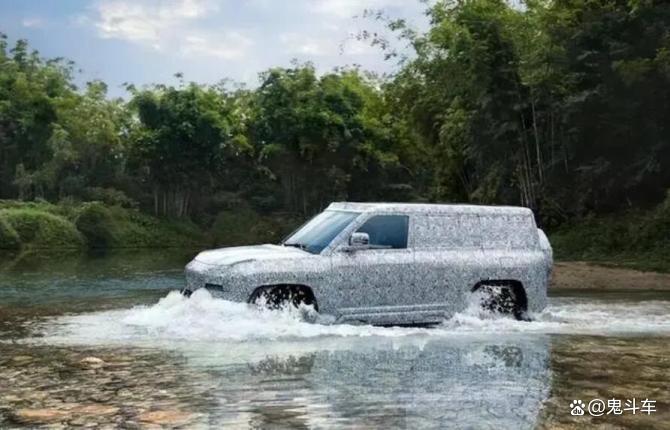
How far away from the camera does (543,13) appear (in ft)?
95.6

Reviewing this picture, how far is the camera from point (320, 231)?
11.6 metres

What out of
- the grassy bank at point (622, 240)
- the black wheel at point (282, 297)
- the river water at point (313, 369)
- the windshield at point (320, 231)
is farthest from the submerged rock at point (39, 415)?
the grassy bank at point (622, 240)

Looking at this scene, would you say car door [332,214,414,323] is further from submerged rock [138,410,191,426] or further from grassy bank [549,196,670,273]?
grassy bank [549,196,670,273]

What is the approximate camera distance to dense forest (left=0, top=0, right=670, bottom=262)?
27125 mm

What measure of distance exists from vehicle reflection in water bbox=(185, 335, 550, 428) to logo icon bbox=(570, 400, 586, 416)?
267 mm

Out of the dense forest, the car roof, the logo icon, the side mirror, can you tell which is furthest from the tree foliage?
the logo icon

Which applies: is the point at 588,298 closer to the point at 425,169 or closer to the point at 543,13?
the point at 543,13

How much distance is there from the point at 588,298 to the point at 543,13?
15756mm

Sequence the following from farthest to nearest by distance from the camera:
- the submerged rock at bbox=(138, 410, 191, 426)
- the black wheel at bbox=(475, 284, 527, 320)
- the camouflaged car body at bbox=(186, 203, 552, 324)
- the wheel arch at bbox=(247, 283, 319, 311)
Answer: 1. the black wheel at bbox=(475, 284, 527, 320)
2. the camouflaged car body at bbox=(186, 203, 552, 324)
3. the wheel arch at bbox=(247, 283, 319, 311)
4. the submerged rock at bbox=(138, 410, 191, 426)

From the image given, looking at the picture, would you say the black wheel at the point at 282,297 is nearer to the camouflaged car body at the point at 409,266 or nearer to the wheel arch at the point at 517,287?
the camouflaged car body at the point at 409,266

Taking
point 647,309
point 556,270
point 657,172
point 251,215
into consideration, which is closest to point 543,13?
point 657,172

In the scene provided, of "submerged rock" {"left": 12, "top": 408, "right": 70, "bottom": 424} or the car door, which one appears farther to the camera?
the car door

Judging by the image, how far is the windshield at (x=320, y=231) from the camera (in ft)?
36.7

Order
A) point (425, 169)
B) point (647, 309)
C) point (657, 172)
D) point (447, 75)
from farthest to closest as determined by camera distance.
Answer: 1. point (425, 169)
2. point (447, 75)
3. point (657, 172)
4. point (647, 309)
